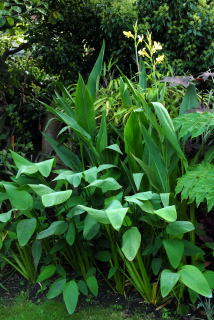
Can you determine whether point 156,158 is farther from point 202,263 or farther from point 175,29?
point 175,29

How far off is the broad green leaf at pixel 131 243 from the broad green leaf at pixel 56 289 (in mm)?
692

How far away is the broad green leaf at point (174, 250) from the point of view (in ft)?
8.93

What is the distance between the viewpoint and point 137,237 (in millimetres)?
2721

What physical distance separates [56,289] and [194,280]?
1.01m

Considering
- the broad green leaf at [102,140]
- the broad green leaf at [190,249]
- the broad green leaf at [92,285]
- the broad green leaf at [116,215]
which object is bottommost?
the broad green leaf at [92,285]

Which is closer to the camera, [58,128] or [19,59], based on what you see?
Result: [58,128]

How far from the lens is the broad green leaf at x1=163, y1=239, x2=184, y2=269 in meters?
2.72

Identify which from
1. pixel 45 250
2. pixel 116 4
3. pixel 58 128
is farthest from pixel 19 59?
pixel 45 250

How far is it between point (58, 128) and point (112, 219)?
7.40 ft

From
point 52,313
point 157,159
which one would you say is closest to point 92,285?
point 52,313

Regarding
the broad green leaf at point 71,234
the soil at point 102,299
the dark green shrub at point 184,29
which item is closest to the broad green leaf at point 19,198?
the broad green leaf at point 71,234

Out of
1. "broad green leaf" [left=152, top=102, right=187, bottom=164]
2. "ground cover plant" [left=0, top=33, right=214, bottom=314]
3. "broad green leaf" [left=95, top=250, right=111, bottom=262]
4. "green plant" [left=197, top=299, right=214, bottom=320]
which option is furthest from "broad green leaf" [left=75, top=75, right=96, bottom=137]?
"green plant" [left=197, top=299, right=214, bottom=320]

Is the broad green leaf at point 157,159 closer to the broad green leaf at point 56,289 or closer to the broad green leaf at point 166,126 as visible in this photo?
the broad green leaf at point 166,126

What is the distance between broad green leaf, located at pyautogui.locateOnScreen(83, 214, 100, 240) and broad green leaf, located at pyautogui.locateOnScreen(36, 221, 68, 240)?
0.60 ft
